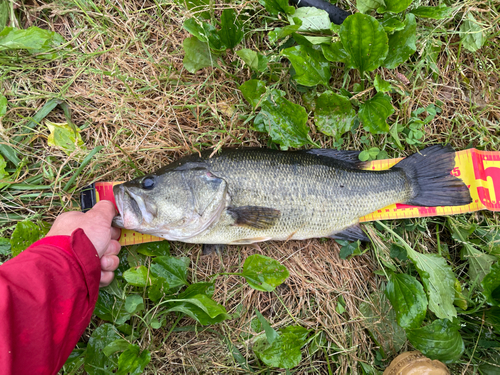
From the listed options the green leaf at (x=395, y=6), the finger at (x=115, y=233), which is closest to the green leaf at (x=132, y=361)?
the finger at (x=115, y=233)

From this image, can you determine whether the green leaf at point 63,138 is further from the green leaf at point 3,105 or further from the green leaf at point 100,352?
the green leaf at point 100,352

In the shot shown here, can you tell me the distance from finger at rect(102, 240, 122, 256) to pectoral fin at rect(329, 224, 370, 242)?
2.14 metres

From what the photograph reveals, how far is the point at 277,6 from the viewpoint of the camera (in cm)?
295

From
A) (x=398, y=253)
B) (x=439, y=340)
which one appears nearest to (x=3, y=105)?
(x=398, y=253)

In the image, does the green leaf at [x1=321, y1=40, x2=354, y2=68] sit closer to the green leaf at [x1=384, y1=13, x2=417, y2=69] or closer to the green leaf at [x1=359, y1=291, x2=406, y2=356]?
the green leaf at [x1=384, y1=13, x2=417, y2=69]

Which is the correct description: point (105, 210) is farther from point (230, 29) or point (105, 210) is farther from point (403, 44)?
point (403, 44)

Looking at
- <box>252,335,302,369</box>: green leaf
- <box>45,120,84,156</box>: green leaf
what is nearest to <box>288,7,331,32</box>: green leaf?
<box>45,120,84,156</box>: green leaf

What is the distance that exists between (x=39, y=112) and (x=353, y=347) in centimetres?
402

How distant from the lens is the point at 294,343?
294cm

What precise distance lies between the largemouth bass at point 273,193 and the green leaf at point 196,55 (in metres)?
0.92

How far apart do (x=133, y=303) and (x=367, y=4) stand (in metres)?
3.67

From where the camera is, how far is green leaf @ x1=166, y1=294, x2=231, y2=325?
8.59 ft

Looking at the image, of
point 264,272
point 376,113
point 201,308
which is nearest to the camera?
point 201,308

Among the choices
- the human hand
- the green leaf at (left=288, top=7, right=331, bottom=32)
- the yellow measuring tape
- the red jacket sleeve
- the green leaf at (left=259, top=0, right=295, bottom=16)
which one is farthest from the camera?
the yellow measuring tape
